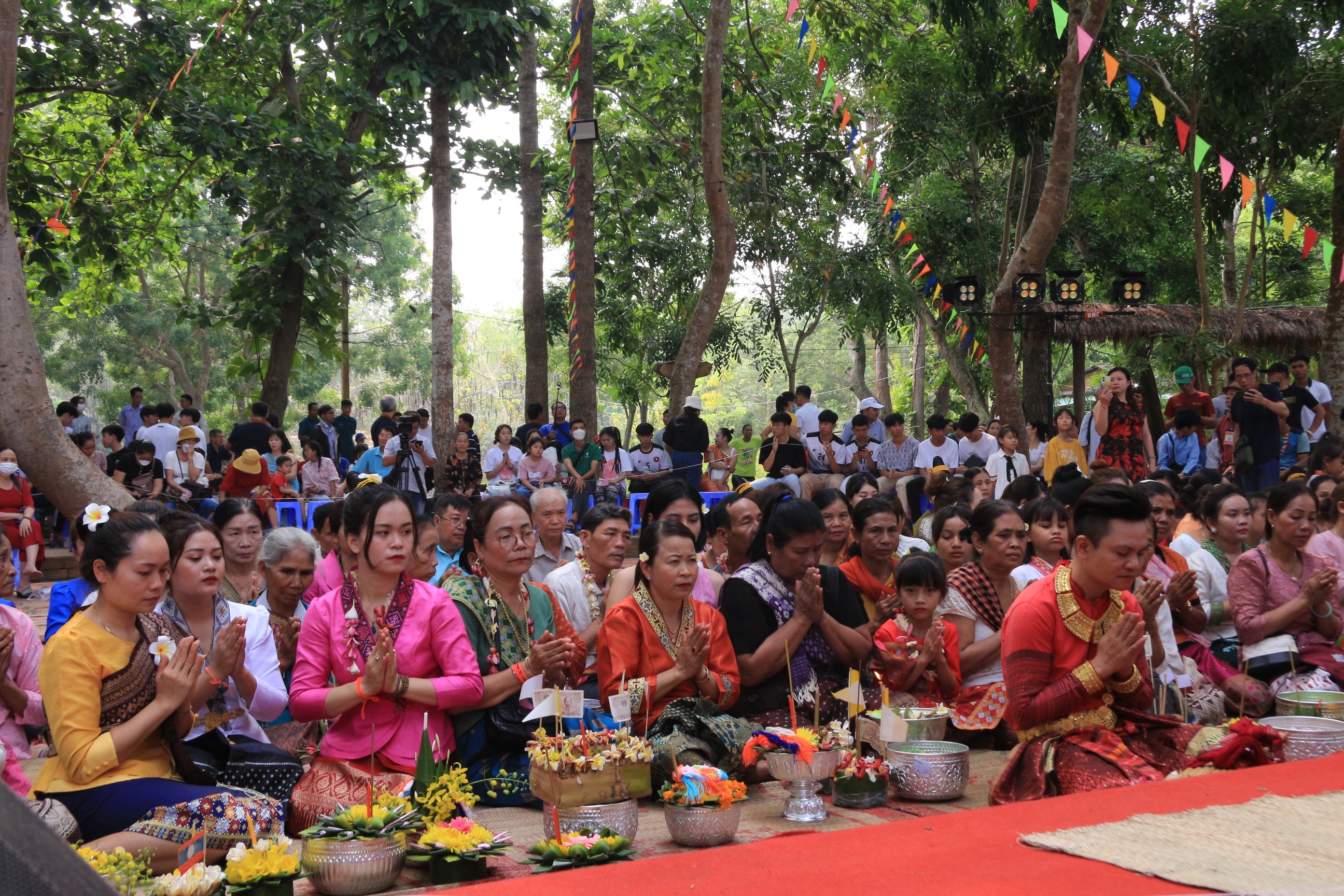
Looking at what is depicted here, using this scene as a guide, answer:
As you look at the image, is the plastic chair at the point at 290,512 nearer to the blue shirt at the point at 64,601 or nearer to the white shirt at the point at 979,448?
the white shirt at the point at 979,448

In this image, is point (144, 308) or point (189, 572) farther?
point (144, 308)

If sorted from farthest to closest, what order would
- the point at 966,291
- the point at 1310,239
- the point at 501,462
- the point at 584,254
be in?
the point at 966,291, the point at 501,462, the point at 584,254, the point at 1310,239

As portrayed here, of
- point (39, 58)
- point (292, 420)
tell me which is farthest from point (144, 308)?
point (39, 58)

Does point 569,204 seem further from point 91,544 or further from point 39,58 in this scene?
point 91,544

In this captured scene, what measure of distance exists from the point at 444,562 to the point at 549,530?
0.62 metres

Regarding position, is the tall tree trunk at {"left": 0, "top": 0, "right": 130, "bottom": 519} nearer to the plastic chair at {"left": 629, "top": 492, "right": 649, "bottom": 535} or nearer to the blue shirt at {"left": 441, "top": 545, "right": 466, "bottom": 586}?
the blue shirt at {"left": 441, "top": 545, "right": 466, "bottom": 586}

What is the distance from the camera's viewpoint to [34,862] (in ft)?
2.89

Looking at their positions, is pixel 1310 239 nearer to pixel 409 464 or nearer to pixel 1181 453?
pixel 1181 453

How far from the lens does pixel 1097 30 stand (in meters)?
9.84

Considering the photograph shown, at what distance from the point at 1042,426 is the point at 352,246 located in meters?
21.5

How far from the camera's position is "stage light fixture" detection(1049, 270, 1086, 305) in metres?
13.4

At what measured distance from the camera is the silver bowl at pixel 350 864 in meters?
3.06

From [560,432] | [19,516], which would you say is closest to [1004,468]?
[560,432]

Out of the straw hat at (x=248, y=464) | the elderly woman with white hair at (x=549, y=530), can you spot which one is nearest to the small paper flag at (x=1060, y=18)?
the elderly woman with white hair at (x=549, y=530)
